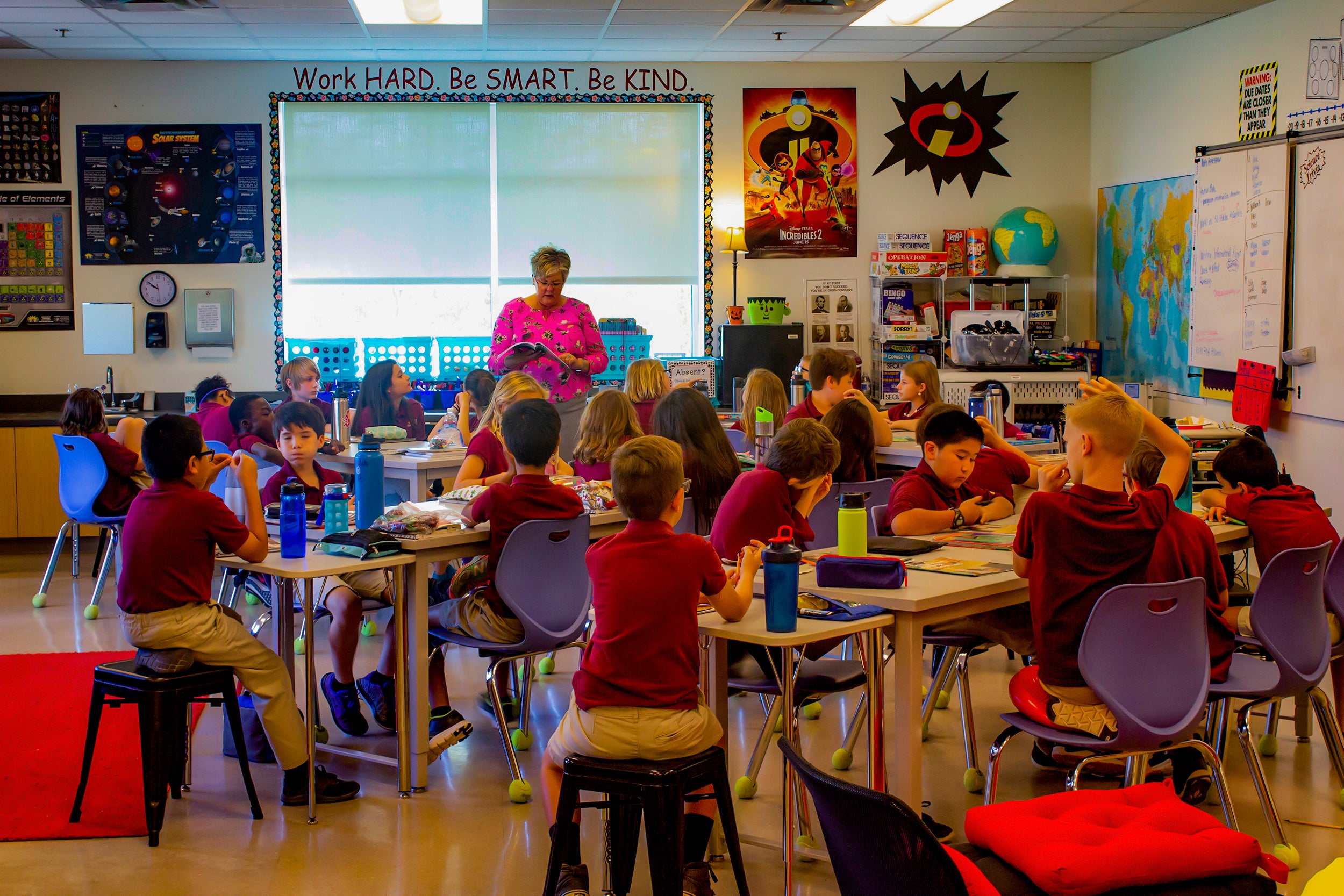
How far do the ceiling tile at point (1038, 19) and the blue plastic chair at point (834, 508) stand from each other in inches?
155

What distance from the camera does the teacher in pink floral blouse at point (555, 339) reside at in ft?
18.8

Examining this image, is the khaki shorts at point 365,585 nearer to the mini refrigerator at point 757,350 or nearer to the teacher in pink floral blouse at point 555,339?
the teacher in pink floral blouse at point 555,339

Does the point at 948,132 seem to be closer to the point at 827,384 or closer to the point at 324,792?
the point at 827,384

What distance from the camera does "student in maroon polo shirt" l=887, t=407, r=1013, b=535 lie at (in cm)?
358

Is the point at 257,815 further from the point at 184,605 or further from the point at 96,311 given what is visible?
the point at 96,311

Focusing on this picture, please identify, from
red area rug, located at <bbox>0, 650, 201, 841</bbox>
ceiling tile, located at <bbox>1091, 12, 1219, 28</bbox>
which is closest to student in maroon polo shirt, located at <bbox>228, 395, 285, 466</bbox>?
red area rug, located at <bbox>0, 650, 201, 841</bbox>

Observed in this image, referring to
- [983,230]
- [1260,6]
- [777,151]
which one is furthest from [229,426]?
[1260,6]

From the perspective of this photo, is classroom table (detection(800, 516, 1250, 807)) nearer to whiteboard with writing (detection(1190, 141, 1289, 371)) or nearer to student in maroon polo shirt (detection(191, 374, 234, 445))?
student in maroon polo shirt (detection(191, 374, 234, 445))

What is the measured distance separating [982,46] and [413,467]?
5.11 meters

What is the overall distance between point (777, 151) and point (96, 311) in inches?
193

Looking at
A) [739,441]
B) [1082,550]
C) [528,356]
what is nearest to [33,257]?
[528,356]

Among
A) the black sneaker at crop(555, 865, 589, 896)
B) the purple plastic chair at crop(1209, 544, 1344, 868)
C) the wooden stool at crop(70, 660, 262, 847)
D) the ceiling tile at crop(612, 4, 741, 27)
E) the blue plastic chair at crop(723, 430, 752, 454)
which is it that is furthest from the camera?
the ceiling tile at crop(612, 4, 741, 27)

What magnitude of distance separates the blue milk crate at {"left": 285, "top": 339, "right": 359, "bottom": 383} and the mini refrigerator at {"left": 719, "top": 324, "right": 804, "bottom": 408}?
8.51 feet

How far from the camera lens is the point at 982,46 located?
788 centimetres
